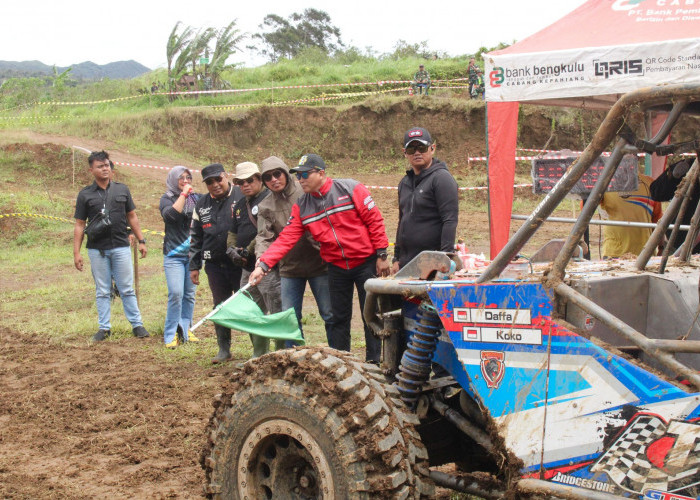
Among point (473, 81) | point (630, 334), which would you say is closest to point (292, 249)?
point (630, 334)

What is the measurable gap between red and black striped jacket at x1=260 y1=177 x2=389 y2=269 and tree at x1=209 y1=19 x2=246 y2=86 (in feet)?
86.7

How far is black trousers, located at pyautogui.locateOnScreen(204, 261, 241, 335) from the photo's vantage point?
7.22m

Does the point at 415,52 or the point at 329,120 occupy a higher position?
the point at 415,52

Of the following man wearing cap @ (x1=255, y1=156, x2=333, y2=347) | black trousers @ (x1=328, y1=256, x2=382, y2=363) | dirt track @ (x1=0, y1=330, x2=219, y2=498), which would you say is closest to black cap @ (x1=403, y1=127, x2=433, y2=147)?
black trousers @ (x1=328, y1=256, x2=382, y2=363)

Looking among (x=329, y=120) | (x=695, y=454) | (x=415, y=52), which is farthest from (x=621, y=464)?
(x=415, y=52)

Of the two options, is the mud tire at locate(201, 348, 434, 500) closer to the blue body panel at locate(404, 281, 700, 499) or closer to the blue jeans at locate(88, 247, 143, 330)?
the blue body panel at locate(404, 281, 700, 499)

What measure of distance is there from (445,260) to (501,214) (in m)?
5.27

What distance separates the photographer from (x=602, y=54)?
6852 millimetres

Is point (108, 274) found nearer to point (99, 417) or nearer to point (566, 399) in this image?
point (99, 417)

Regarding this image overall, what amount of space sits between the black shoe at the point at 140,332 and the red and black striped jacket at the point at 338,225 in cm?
349

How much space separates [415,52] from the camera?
3900cm

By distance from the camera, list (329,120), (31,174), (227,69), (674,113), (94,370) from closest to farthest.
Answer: (674,113) < (94,370) < (31,174) < (329,120) < (227,69)

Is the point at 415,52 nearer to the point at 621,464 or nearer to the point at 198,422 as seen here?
the point at 198,422

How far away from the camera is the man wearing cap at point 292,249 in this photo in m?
6.20
